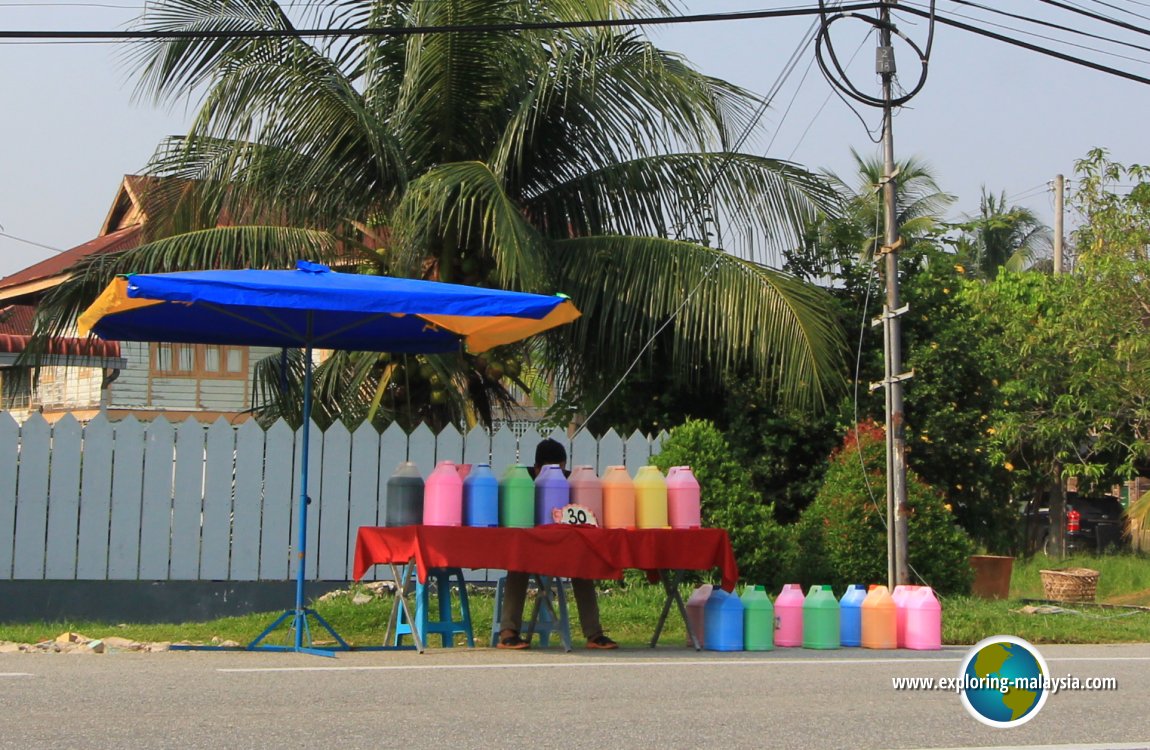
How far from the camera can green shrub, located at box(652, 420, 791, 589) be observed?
13055 millimetres

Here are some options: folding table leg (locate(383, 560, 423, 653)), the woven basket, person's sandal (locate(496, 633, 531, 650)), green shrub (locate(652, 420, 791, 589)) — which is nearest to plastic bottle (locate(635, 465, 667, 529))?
person's sandal (locate(496, 633, 531, 650))

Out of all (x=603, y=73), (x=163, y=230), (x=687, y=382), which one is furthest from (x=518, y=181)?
(x=163, y=230)

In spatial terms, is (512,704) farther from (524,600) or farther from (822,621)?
(822,621)

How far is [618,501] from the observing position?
30.9 feet

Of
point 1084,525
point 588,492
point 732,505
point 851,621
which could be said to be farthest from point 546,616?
point 1084,525

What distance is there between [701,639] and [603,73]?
23.7ft

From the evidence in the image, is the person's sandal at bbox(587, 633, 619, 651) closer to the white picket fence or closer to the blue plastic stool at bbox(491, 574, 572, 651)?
the blue plastic stool at bbox(491, 574, 572, 651)

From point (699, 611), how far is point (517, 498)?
1.70 m

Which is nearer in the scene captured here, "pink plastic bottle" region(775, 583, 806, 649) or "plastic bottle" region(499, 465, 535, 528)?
"plastic bottle" region(499, 465, 535, 528)

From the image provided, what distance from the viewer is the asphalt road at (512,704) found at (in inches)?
229

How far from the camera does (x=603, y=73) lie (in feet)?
49.7

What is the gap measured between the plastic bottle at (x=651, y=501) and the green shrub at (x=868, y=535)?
4.46 m

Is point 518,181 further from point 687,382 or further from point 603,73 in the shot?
point 687,382

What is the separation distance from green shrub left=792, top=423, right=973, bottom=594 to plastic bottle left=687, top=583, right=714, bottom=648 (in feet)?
12.2
